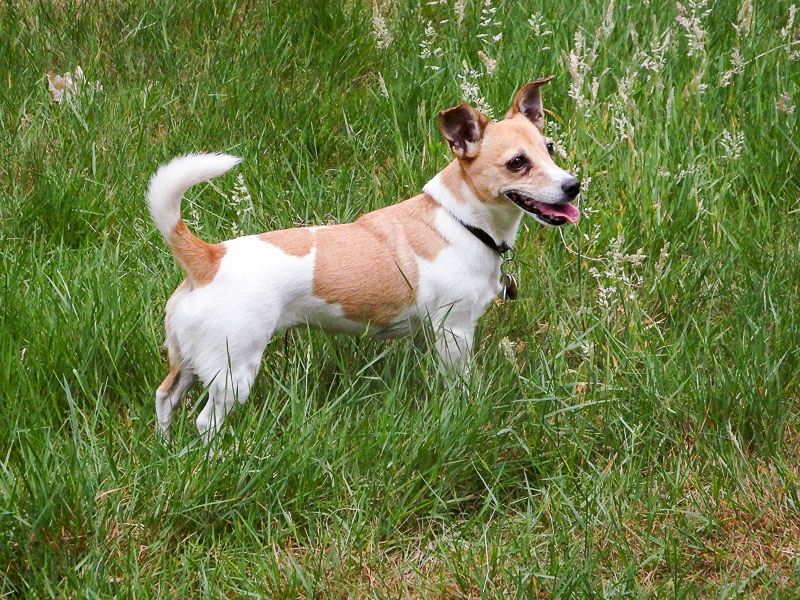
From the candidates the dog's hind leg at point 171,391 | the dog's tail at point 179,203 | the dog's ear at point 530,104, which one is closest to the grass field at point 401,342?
the dog's hind leg at point 171,391

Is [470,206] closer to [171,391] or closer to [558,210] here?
[558,210]

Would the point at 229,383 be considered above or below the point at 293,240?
below

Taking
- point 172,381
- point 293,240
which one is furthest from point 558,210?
point 172,381

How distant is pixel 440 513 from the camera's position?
297cm

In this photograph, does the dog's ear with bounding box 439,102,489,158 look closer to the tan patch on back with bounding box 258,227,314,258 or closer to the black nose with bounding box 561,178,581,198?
the black nose with bounding box 561,178,581,198

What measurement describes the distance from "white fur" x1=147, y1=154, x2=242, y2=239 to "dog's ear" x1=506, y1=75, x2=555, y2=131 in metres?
1.19

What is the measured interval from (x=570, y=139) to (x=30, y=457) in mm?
2735

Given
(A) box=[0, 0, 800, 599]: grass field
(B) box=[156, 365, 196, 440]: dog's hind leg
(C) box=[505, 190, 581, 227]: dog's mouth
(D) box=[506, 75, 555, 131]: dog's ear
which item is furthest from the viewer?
(D) box=[506, 75, 555, 131]: dog's ear

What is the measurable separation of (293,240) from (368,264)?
0.27m

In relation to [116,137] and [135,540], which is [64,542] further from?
[116,137]

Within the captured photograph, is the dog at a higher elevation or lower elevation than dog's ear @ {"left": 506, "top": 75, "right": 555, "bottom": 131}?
lower

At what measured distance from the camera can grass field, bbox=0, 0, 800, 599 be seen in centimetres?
267

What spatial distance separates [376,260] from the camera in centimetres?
338

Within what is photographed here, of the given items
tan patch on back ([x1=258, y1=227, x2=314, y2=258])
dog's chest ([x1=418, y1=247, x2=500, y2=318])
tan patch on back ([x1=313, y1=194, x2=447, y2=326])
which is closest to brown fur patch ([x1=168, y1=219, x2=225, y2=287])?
tan patch on back ([x1=258, y1=227, x2=314, y2=258])
